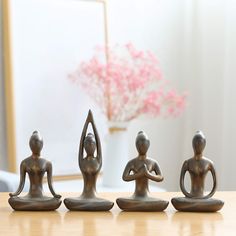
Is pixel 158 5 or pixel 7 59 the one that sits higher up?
pixel 158 5

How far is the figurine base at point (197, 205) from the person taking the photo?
0.77 meters

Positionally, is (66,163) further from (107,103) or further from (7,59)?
(7,59)

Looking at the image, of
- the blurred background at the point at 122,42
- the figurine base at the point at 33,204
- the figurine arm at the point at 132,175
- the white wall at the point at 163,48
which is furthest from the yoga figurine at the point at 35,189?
the white wall at the point at 163,48

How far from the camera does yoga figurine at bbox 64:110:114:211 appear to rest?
0.77m

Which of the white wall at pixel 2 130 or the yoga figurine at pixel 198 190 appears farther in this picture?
the white wall at pixel 2 130

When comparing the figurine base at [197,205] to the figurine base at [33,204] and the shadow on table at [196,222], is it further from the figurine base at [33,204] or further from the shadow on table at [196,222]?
the figurine base at [33,204]

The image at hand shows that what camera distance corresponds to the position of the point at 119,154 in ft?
6.16

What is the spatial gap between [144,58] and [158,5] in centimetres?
39

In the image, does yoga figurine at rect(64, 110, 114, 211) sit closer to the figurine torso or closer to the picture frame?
the figurine torso

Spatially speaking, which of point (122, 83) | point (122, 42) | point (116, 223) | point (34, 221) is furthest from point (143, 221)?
point (122, 42)

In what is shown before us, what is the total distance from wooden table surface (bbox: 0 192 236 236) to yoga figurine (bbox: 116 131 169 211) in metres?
0.01

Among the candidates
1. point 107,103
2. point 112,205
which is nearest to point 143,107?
point 107,103

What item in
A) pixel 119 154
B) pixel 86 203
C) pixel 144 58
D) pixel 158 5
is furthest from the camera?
pixel 158 5

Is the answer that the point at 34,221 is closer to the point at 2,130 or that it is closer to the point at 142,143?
the point at 142,143
